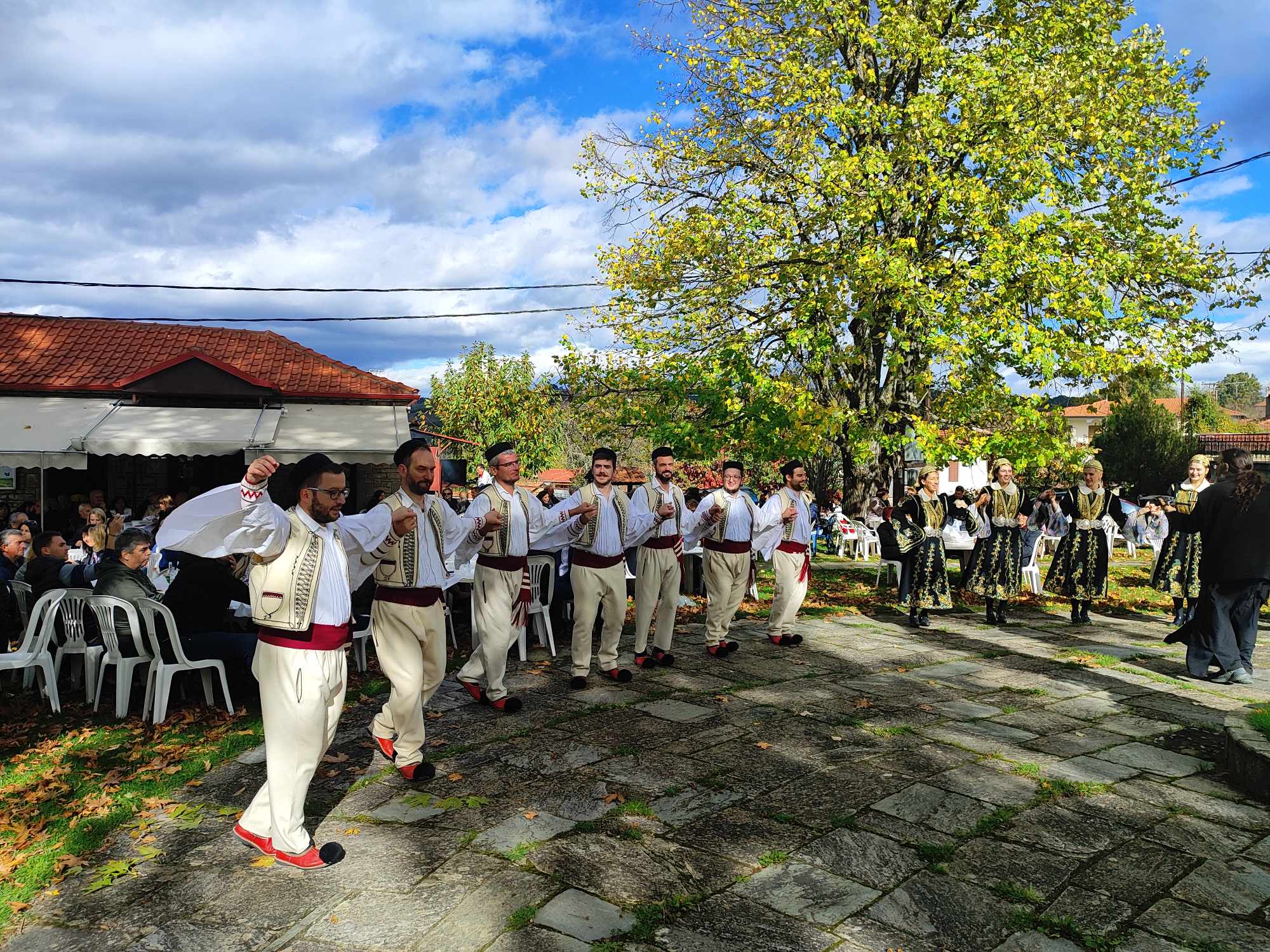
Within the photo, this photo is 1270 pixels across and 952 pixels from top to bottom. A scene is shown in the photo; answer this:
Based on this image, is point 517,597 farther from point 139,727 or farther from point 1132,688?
point 1132,688

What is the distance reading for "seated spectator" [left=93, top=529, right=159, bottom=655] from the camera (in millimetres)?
5859

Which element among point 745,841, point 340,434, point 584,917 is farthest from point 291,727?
point 340,434

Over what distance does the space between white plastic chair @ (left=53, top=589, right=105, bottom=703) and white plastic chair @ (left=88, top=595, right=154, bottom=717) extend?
0.24 metres

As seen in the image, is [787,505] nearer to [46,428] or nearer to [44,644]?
[44,644]

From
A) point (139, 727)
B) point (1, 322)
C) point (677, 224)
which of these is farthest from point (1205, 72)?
point (1, 322)

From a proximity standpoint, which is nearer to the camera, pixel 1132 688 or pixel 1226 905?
pixel 1226 905

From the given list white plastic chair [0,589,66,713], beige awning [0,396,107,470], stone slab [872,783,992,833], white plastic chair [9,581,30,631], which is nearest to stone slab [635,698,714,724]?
stone slab [872,783,992,833]

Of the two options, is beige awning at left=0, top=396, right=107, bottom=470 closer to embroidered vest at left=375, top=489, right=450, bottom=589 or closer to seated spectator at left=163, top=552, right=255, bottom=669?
seated spectator at left=163, top=552, right=255, bottom=669

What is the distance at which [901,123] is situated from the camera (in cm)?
1195

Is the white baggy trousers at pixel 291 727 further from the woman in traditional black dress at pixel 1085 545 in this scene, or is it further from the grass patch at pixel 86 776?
the woman in traditional black dress at pixel 1085 545

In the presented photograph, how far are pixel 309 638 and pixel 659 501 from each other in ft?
12.7

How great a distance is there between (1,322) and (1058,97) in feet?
62.7

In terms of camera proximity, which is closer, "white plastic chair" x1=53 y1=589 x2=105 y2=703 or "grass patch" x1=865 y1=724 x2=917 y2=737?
"grass patch" x1=865 y1=724 x2=917 y2=737

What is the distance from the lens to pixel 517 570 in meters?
6.06
